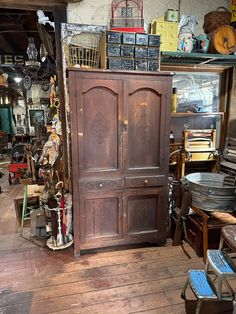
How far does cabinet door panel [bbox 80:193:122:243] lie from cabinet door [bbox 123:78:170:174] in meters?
0.39

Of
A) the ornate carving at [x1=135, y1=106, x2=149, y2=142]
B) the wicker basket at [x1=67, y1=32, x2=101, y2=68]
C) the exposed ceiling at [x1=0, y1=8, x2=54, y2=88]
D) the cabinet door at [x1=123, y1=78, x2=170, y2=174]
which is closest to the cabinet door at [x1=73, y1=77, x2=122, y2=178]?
the cabinet door at [x1=123, y1=78, x2=170, y2=174]

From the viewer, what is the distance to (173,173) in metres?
3.01

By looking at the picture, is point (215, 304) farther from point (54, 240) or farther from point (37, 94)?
point (37, 94)

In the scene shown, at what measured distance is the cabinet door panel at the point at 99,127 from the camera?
2188 millimetres

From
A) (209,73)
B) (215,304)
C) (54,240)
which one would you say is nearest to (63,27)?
(209,73)

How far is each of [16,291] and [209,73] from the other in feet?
10.5

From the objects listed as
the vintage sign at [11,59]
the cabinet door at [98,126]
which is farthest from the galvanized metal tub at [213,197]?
the vintage sign at [11,59]

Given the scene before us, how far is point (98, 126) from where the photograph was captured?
7.41 feet

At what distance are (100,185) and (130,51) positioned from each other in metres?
1.34

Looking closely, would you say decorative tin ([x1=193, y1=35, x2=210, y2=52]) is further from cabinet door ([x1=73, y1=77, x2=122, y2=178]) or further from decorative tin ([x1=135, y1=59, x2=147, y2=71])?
cabinet door ([x1=73, y1=77, x2=122, y2=178])

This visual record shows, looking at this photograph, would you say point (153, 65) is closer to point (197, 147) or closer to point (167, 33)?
point (167, 33)

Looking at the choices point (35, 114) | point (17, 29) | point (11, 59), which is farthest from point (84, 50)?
point (35, 114)

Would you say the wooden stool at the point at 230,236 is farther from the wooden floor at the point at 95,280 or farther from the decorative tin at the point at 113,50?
the decorative tin at the point at 113,50

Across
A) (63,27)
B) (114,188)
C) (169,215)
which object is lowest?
(169,215)
